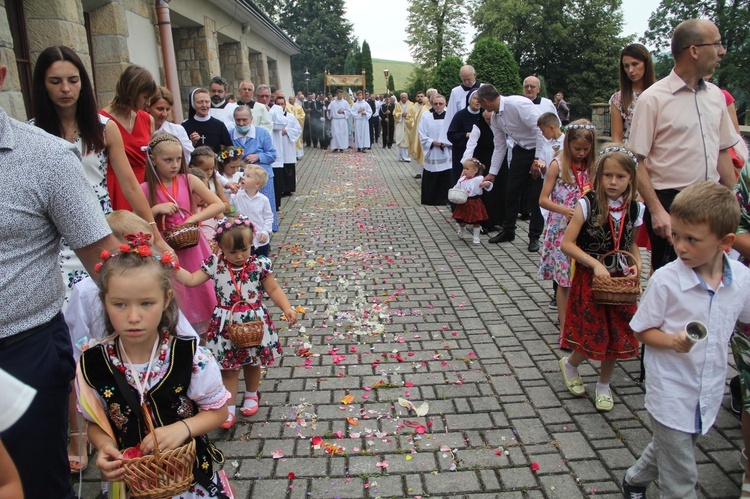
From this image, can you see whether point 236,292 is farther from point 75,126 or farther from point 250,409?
point 75,126

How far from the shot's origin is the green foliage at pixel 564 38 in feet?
142

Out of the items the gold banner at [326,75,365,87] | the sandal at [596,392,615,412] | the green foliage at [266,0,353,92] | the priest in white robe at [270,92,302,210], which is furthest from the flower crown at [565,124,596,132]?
the green foliage at [266,0,353,92]

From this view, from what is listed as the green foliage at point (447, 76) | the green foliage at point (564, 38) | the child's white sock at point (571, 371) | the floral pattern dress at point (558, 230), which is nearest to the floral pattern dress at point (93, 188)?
the child's white sock at point (571, 371)

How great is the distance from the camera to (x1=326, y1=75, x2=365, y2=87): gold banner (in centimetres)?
2851

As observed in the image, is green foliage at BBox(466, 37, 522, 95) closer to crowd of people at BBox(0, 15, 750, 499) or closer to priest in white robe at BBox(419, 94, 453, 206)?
priest in white robe at BBox(419, 94, 453, 206)

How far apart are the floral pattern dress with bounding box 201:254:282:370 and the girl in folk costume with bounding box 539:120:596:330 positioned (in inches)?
88.8

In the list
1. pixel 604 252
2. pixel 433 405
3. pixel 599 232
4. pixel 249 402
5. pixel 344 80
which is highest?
pixel 344 80

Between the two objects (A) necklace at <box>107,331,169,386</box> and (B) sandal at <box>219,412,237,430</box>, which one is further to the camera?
(B) sandal at <box>219,412,237,430</box>

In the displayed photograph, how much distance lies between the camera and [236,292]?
11.5 feet

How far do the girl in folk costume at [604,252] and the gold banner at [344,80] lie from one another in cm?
2613

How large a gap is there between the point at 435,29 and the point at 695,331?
149 feet

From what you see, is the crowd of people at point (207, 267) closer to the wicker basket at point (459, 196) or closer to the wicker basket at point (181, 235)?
the wicker basket at point (181, 235)

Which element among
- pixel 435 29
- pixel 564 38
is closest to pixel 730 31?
pixel 564 38

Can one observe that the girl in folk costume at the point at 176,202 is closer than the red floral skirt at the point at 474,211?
Yes
